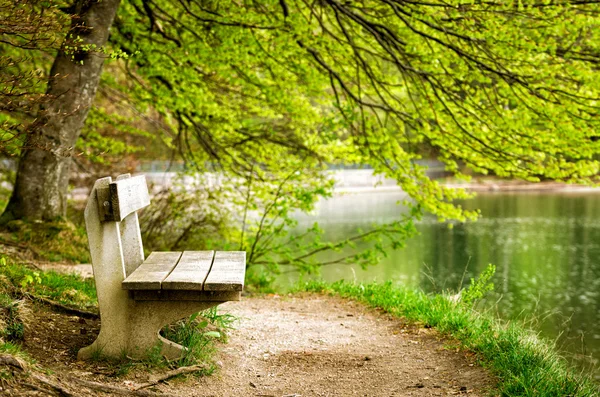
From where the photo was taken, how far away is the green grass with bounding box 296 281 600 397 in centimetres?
343

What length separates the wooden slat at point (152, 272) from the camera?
3.36 metres

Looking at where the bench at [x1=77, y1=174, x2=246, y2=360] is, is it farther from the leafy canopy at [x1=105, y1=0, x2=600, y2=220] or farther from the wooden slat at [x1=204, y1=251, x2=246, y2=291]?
the leafy canopy at [x1=105, y1=0, x2=600, y2=220]

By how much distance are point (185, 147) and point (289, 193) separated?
9.94 feet

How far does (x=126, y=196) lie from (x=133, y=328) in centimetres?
79

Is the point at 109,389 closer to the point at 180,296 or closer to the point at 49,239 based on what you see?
the point at 180,296

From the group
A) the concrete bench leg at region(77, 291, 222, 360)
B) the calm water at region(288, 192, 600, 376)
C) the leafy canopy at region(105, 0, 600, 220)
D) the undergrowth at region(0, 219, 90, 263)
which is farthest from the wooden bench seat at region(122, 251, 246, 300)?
the leafy canopy at region(105, 0, 600, 220)

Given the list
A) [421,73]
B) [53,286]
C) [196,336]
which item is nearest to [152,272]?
[196,336]

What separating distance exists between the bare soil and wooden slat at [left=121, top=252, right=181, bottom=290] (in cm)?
52

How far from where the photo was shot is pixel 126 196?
368 cm

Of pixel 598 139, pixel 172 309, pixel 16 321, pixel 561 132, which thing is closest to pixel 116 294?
pixel 172 309

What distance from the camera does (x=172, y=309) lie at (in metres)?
3.54

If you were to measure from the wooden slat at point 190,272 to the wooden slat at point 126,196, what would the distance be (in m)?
0.46

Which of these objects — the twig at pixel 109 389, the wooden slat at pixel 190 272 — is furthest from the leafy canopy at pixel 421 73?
the twig at pixel 109 389

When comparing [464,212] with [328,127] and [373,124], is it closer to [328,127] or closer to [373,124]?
[373,124]
